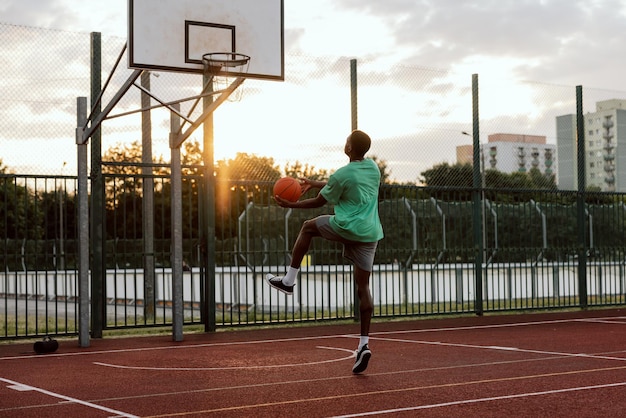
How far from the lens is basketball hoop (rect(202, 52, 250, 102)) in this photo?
1032cm

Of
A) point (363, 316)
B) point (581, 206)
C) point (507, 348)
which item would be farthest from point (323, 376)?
point (581, 206)

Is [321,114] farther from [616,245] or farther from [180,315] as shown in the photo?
[616,245]

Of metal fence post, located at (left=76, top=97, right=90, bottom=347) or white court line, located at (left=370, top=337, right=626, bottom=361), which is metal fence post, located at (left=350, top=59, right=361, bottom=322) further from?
metal fence post, located at (left=76, top=97, right=90, bottom=347)

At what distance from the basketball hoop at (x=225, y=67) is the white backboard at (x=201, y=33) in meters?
0.13

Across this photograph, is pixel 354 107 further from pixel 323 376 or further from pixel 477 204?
pixel 323 376

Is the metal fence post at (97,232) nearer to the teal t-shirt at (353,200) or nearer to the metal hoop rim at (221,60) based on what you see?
the metal hoop rim at (221,60)

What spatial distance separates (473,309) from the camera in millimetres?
15984

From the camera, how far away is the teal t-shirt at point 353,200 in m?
7.66

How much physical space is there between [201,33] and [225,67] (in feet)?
1.65

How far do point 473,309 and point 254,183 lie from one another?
5.07 m

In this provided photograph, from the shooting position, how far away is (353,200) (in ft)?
25.3

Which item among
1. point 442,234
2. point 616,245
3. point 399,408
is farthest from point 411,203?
point 399,408

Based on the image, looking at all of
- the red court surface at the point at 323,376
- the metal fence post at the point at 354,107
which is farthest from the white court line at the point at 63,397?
the metal fence post at the point at 354,107

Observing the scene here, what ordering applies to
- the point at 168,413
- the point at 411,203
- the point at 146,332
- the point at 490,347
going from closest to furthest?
the point at 168,413 → the point at 490,347 → the point at 146,332 → the point at 411,203
